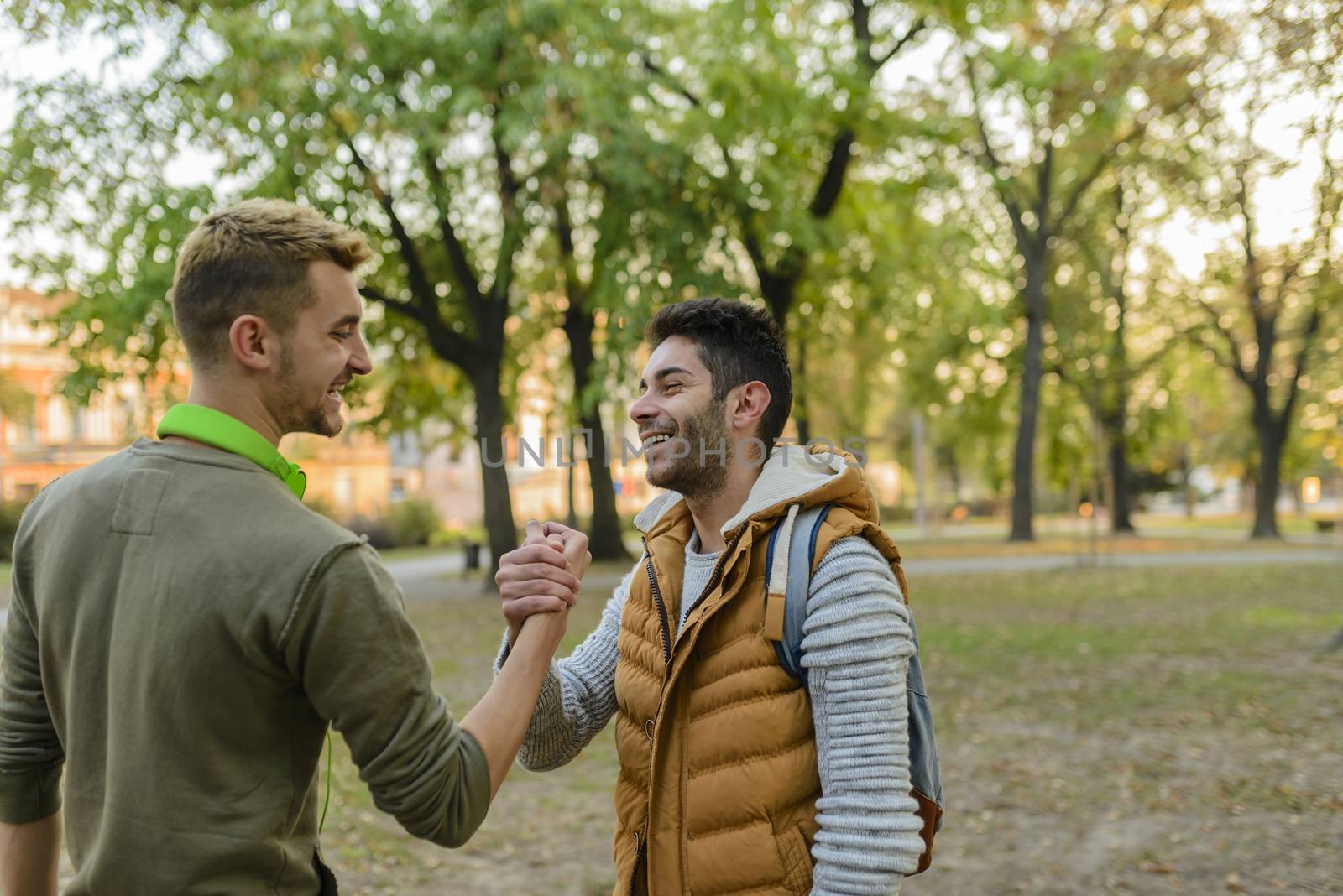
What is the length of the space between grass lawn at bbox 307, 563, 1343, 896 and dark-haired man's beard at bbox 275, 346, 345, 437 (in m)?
4.03

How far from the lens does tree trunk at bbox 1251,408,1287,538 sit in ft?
100

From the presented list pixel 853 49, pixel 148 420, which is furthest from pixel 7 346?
pixel 853 49

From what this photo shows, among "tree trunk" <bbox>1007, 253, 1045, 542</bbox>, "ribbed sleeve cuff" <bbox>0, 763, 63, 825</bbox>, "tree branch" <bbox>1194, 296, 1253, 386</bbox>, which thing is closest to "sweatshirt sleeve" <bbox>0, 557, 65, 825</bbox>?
"ribbed sleeve cuff" <bbox>0, 763, 63, 825</bbox>

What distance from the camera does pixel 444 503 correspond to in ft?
149

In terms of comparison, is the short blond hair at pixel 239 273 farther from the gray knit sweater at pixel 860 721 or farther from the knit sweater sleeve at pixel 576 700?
the gray knit sweater at pixel 860 721

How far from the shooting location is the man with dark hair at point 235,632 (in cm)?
165

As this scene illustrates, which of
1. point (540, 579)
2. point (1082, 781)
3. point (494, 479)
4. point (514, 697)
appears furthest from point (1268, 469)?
point (514, 697)

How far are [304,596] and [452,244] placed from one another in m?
16.3

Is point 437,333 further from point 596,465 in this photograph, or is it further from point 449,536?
point 449,536

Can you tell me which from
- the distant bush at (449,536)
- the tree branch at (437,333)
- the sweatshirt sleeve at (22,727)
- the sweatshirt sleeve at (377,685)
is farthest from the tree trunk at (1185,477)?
the sweatshirt sleeve at (22,727)

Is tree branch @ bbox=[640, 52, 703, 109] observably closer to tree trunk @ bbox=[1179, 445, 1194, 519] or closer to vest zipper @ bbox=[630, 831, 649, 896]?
vest zipper @ bbox=[630, 831, 649, 896]

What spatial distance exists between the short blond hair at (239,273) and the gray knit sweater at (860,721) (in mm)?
1129

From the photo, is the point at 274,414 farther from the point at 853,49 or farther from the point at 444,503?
the point at 444,503

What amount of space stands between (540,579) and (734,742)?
1.71 ft
